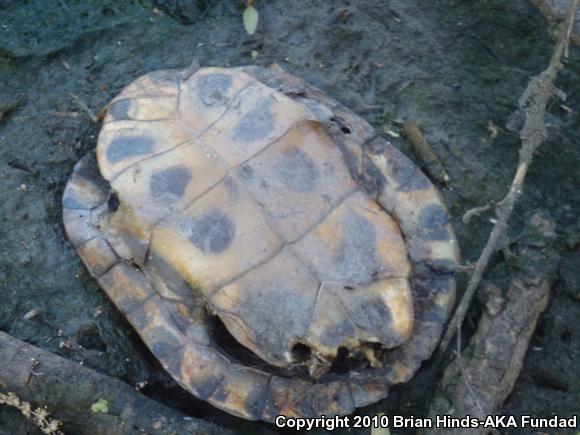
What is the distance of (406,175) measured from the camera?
3195 millimetres

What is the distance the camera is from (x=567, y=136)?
137 inches

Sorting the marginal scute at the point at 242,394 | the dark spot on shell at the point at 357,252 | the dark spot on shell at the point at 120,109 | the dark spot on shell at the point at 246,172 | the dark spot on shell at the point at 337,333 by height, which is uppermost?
the dark spot on shell at the point at 246,172

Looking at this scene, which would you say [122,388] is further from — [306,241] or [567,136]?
[567,136]

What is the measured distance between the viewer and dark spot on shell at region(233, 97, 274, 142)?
284 centimetres

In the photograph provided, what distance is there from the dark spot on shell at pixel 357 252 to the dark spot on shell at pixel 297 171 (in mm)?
203

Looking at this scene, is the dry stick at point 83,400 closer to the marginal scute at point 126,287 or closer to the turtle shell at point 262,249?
the turtle shell at point 262,249

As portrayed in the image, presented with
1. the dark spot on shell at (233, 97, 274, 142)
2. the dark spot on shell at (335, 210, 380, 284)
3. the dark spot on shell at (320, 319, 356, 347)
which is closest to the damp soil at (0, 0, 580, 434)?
the dark spot on shell at (320, 319, 356, 347)

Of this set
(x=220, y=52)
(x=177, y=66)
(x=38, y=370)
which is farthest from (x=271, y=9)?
(x=38, y=370)

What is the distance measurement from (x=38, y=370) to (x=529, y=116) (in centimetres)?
235

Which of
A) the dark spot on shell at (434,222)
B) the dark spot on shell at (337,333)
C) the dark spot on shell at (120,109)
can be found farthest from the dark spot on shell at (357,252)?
the dark spot on shell at (120,109)

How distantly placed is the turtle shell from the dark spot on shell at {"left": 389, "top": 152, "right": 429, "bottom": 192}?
0.02 meters

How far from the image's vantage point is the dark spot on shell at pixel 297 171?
279 cm

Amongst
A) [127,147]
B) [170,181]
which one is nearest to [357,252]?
[170,181]

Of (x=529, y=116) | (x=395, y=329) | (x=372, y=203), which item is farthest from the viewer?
(x=529, y=116)
